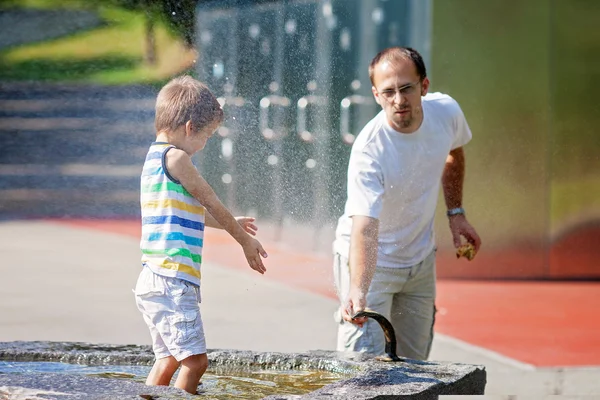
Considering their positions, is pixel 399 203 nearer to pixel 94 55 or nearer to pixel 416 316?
pixel 416 316

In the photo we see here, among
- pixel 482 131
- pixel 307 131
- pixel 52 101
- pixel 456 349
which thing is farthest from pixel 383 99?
pixel 52 101

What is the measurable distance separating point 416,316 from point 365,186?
2.43ft

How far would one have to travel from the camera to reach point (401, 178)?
5.30 meters

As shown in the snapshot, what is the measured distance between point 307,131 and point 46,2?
22.0 feet

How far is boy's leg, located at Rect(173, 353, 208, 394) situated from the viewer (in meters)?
4.48

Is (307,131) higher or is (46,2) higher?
(46,2)

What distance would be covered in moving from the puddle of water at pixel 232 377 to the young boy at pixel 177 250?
0.23 m

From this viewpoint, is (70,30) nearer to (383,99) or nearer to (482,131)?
(482,131)

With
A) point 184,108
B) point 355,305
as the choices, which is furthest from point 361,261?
point 184,108

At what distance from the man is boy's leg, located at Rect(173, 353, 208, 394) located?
2.30 ft

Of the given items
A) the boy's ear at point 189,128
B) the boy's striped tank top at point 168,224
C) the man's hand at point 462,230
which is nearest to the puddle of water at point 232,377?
Result: the boy's striped tank top at point 168,224

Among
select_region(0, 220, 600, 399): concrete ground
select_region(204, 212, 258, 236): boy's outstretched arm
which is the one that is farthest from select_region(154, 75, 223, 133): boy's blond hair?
select_region(0, 220, 600, 399): concrete ground

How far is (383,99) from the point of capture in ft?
17.4

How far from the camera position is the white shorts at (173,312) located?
447cm
